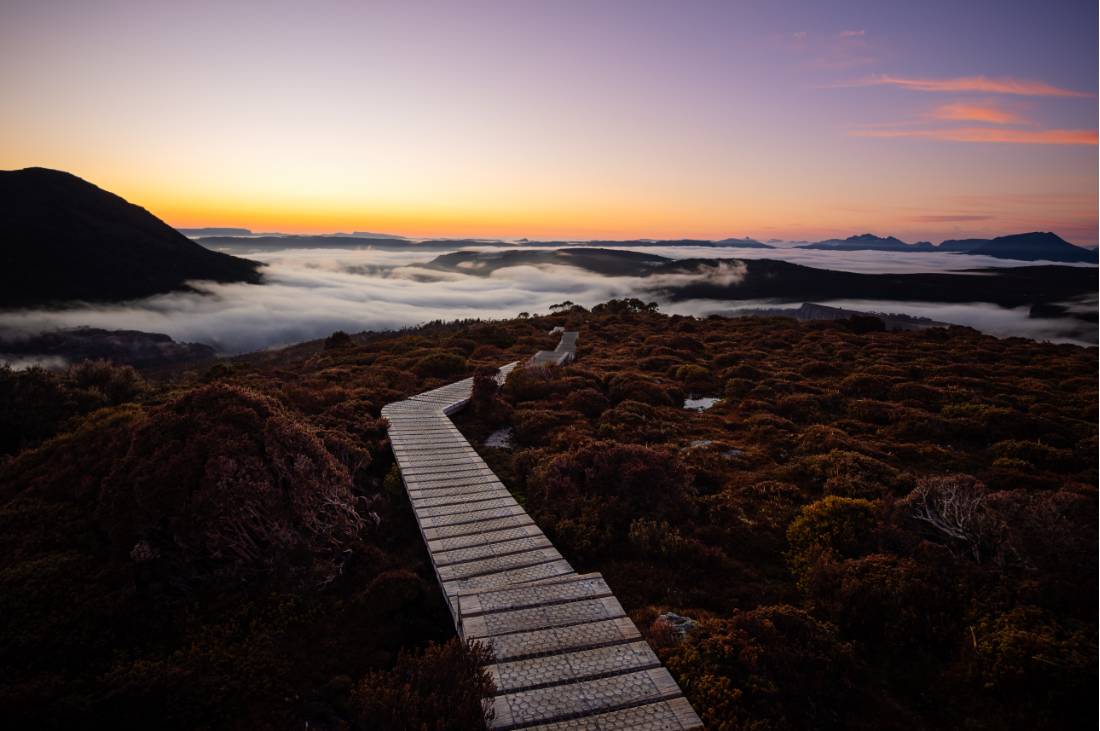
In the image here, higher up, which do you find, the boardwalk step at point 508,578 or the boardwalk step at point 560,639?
the boardwalk step at point 560,639

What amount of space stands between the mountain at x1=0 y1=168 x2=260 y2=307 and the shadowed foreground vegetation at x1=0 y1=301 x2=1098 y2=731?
6852 inches

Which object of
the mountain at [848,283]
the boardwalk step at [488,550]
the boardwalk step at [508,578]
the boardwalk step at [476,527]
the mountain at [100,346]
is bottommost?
the mountain at [100,346]

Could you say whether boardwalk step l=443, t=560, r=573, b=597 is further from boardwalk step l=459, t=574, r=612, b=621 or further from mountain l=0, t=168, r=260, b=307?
mountain l=0, t=168, r=260, b=307

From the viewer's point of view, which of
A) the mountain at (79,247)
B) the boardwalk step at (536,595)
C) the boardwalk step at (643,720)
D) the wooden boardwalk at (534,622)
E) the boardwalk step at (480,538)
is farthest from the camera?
the mountain at (79,247)

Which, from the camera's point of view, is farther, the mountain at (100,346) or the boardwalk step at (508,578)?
the mountain at (100,346)

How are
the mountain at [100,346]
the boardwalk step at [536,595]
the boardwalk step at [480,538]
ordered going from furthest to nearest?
the mountain at [100,346] < the boardwalk step at [480,538] < the boardwalk step at [536,595]

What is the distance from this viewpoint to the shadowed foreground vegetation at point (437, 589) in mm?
5012

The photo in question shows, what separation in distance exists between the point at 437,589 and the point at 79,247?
205 metres

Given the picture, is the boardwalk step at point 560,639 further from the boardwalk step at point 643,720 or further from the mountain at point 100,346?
the mountain at point 100,346

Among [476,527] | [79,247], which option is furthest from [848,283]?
[79,247]

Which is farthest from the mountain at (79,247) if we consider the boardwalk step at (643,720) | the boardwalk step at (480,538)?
the boardwalk step at (643,720)

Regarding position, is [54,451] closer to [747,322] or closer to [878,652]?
[878,652]

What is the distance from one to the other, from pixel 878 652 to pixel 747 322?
39.0 meters

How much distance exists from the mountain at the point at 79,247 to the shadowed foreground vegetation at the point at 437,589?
17403 cm
